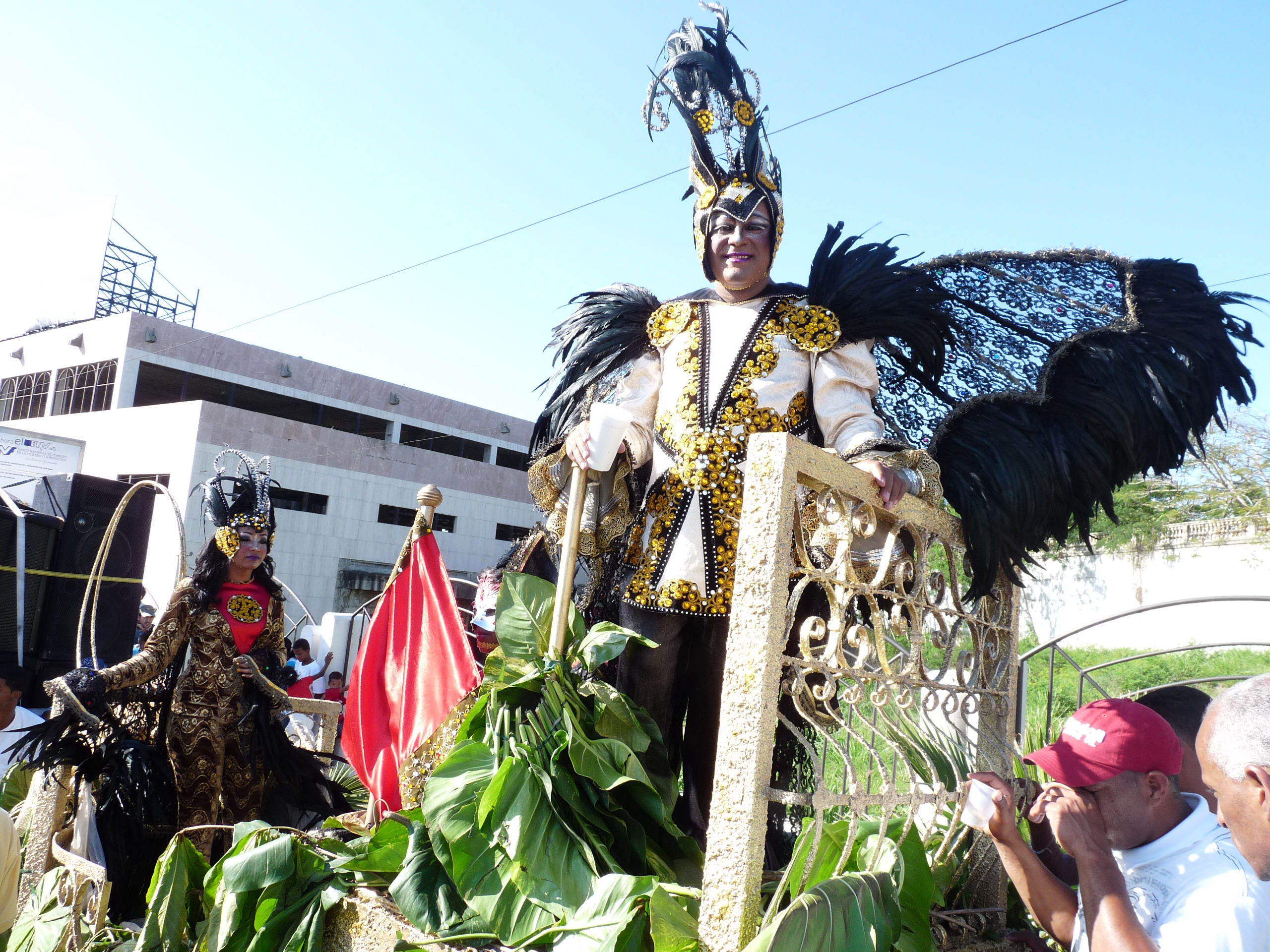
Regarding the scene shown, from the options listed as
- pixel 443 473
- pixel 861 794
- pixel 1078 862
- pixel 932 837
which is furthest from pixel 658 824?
pixel 443 473

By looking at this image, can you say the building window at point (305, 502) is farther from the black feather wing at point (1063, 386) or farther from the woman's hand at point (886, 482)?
the woman's hand at point (886, 482)

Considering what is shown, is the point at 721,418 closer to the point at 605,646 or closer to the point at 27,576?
the point at 605,646

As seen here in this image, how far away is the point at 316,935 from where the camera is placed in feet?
7.29

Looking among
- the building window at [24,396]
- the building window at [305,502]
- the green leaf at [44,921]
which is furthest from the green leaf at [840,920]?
the building window at [24,396]

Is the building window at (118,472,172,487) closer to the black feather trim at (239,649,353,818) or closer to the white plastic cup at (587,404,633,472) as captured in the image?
the black feather trim at (239,649,353,818)

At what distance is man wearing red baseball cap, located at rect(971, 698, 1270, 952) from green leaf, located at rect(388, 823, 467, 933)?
1.15m

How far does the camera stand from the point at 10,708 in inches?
187

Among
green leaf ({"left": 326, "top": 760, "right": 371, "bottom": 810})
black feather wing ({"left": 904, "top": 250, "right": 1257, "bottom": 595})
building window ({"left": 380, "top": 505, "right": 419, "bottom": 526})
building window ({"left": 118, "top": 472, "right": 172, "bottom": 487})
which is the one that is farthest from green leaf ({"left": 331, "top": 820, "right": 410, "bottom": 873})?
building window ({"left": 380, "top": 505, "right": 419, "bottom": 526})

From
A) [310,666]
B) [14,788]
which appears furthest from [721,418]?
[310,666]

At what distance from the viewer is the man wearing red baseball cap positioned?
1.58m

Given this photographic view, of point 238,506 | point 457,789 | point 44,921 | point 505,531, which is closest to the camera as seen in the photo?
point 457,789

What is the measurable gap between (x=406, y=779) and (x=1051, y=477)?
1932mm

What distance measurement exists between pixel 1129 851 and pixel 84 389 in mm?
23104

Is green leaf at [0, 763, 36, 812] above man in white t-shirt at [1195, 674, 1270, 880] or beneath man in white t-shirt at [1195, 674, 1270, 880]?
beneath
